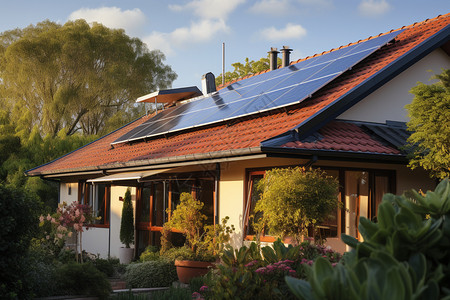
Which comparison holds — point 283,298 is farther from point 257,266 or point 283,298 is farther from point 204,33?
point 204,33

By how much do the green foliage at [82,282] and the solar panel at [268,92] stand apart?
16.7ft

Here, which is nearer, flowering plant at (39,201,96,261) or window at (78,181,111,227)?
flowering plant at (39,201,96,261)

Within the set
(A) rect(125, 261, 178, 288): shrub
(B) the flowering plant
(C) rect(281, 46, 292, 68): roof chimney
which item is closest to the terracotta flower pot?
(A) rect(125, 261, 178, 288): shrub

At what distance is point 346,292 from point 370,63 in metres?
11.2

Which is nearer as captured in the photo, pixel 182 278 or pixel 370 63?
pixel 182 278

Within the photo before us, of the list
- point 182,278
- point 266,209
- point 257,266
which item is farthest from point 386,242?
point 182,278

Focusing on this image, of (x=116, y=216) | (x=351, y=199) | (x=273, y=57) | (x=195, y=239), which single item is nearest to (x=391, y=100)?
(x=351, y=199)

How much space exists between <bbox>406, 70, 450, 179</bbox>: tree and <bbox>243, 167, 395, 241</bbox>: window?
65.8 inches

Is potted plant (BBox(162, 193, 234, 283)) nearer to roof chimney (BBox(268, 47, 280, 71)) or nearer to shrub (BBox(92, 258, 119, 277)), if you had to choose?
shrub (BBox(92, 258, 119, 277))

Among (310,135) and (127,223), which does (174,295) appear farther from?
(127,223)

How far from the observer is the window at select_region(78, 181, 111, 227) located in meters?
19.4

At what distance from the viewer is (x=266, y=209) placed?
34.5 ft

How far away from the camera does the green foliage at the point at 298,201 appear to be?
1015 cm

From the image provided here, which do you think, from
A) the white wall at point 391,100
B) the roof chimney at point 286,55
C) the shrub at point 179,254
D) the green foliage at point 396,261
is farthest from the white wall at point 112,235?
the green foliage at point 396,261
